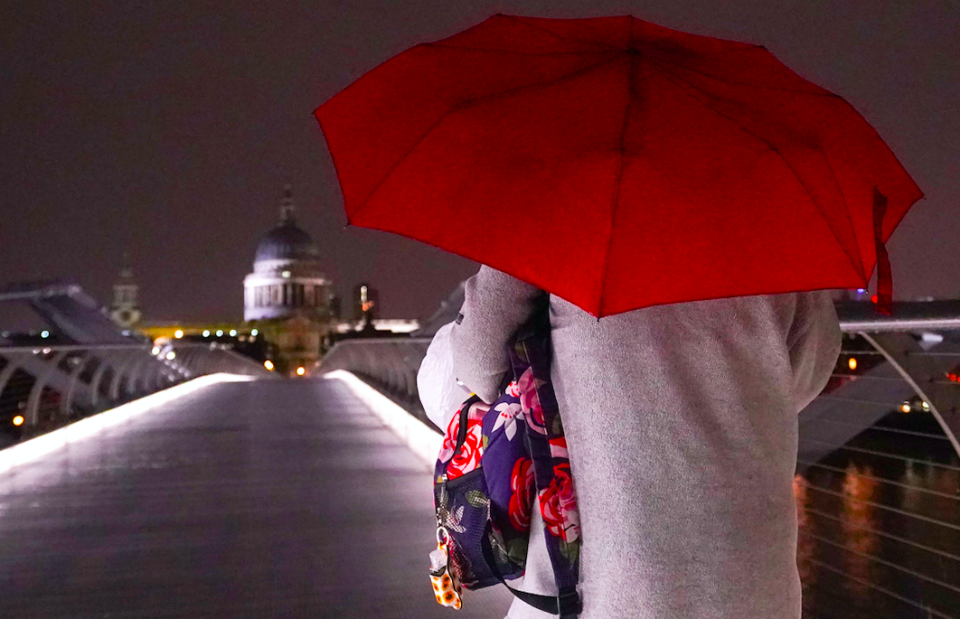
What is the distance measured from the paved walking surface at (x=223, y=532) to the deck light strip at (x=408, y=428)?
0.11 m

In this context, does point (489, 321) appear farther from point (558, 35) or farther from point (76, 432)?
point (76, 432)

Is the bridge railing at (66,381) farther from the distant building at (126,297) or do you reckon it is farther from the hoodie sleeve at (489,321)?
the distant building at (126,297)

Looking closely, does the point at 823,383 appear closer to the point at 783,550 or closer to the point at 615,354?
the point at 783,550

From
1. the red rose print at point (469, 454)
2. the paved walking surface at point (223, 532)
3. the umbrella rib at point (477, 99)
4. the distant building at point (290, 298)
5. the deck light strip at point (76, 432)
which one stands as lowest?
the paved walking surface at point (223, 532)

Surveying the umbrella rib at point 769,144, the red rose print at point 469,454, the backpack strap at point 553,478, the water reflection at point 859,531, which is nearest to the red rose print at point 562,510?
the backpack strap at point 553,478

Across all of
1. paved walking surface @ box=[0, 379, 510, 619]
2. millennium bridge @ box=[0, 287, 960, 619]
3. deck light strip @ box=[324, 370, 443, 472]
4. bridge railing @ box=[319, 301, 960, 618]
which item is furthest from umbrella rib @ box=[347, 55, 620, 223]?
deck light strip @ box=[324, 370, 443, 472]

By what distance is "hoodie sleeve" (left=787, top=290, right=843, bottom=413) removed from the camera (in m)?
1.65

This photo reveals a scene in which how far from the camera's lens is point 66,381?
8477mm

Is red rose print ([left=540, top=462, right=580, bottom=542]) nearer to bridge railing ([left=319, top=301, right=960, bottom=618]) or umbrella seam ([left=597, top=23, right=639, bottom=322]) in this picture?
umbrella seam ([left=597, top=23, right=639, bottom=322])

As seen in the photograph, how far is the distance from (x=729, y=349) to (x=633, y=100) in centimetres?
40

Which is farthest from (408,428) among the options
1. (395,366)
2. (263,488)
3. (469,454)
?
(469,454)

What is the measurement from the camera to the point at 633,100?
1460mm

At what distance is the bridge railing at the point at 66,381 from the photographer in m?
7.28

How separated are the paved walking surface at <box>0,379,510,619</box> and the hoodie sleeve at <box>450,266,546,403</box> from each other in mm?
1915
